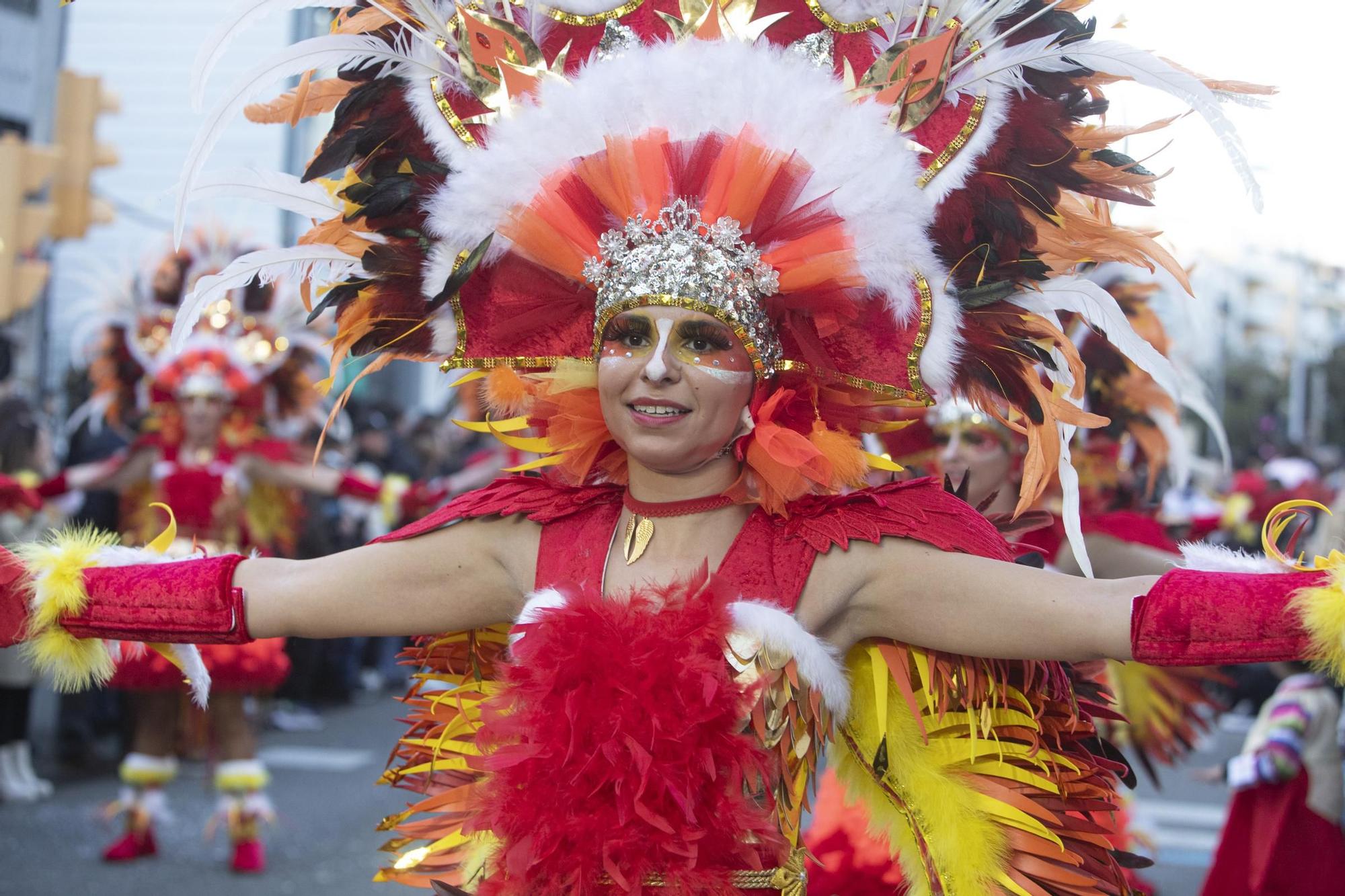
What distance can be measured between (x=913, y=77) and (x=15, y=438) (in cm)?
605

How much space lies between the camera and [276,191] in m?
3.05

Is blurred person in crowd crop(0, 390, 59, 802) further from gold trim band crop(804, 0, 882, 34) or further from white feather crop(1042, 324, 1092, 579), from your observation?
white feather crop(1042, 324, 1092, 579)

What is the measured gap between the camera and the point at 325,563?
291 cm

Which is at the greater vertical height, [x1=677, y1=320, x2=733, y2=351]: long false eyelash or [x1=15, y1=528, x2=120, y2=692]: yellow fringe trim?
[x1=677, y1=320, x2=733, y2=351]: long false eyelash

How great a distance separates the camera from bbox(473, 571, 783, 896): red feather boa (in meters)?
2.42

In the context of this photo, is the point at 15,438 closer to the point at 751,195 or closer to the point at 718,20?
the point at 718,20

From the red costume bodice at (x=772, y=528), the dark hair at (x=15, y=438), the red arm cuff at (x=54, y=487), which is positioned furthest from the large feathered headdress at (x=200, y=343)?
the red costume bodice at (x=772, y=528)

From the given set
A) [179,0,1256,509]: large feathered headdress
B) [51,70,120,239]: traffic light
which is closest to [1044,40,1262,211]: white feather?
[179,0,1256,509]: large feathered headdress

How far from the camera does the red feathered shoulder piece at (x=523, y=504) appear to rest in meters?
2.93

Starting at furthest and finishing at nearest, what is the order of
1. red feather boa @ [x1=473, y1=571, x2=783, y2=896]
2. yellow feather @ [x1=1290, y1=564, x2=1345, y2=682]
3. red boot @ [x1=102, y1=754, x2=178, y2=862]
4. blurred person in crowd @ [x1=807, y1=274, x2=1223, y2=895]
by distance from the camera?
red boot @ [x1=102, y1=754, x2=178, y2=862]
blurred person in crowd @ [x1=807, y1=274, x2=1223, y2=895]
red feather boa @ [x1=473, y1=571, x2=783, y2=896]
yellow feather @ [x1=1290, y1=564, x2=1345, y2=682]

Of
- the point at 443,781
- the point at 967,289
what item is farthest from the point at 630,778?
the point at 967,289

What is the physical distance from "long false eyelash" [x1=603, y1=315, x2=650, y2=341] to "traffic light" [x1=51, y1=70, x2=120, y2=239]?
21.9ft

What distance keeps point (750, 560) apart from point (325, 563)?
2.84 feet

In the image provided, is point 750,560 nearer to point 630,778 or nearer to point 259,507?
point 630,778
